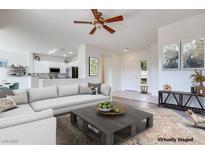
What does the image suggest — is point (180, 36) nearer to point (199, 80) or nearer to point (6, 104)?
point (199, 80)

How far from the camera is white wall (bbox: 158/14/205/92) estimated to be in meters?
3.18

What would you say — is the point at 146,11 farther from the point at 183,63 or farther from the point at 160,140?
the point at 160,140

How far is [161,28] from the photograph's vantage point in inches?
153

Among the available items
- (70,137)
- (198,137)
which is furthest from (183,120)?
(70,137)

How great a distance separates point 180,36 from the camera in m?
3.54

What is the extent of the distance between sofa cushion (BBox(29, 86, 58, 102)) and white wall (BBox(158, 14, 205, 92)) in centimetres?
342

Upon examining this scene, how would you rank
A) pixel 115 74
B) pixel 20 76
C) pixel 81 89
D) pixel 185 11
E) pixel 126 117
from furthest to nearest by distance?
pixel 115 74 < pixel 20 76 < pixel 81 89 < pixel 185 11 < pixel 126 117

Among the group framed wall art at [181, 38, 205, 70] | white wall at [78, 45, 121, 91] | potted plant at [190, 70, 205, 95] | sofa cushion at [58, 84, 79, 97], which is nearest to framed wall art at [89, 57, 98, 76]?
white wall at [78, 45, 121, 91]

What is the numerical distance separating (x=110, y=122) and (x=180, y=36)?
335 cm

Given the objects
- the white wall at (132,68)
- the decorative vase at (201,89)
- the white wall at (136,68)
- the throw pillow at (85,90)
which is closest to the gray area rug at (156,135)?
the decorative vase at (201,89)

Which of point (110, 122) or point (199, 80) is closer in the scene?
point (110, 122)

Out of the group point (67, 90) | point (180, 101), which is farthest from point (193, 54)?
point (67, 90)

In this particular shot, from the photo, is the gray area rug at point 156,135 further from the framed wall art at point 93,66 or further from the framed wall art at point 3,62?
the framed wall art at point 3,62
